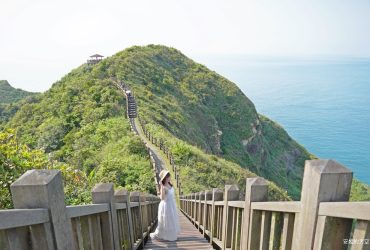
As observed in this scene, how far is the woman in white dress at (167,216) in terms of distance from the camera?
6.71 m

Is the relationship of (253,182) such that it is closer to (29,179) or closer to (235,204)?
(235,204)

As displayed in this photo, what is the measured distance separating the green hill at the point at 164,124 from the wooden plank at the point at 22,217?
825 centimetres

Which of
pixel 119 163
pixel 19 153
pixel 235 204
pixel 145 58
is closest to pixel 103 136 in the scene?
pixel 119 163

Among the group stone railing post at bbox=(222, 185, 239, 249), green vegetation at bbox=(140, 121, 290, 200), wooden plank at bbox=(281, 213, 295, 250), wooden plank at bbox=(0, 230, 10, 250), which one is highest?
wooden plank at bbox=(0, 230, 10, 250)

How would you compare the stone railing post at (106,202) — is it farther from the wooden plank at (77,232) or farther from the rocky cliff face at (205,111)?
the rocky cliff face at (205,111)

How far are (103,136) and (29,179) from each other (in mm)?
23442

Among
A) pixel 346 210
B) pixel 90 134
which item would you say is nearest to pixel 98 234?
pixel 346 210

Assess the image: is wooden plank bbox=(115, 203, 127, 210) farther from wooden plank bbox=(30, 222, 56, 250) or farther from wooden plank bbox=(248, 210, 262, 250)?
wooden plank bbox=(30, 222, 56, 250)

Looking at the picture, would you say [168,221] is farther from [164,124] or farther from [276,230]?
[164,124]

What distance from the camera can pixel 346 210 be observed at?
1.71 m

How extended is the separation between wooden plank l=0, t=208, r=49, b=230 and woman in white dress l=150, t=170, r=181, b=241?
4.85 meters

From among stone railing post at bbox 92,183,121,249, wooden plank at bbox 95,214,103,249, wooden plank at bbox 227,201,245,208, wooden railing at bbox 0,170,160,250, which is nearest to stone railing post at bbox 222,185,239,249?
wooden plank at bbox 227,201,245,208

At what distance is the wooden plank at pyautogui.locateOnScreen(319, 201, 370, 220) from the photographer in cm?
158

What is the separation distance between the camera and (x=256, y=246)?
3098 mm
